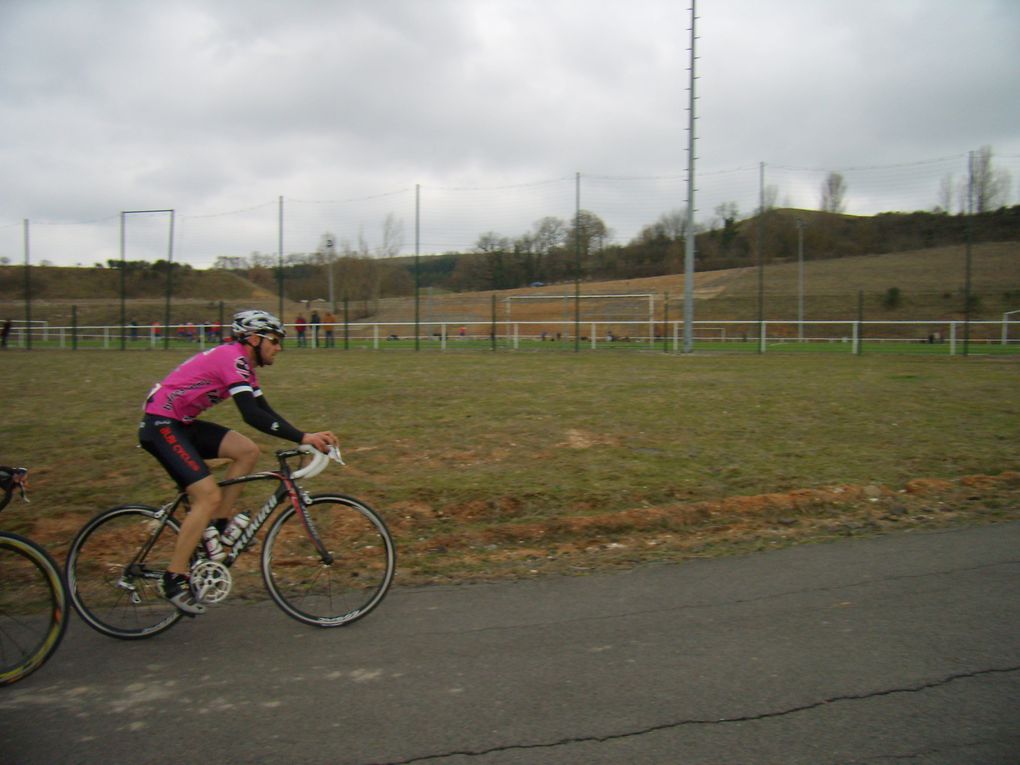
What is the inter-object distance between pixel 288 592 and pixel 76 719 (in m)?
1.47

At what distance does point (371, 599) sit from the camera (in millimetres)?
4637

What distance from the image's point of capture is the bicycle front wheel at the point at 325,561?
4.55 meters

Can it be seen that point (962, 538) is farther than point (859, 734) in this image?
Yes

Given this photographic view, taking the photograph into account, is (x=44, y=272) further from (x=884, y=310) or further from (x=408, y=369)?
(x=884, y=310)

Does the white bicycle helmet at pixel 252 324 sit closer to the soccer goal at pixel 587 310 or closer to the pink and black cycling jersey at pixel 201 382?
the pink and black cycling jersey at pixel 201 382

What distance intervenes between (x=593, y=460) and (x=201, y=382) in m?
4.92

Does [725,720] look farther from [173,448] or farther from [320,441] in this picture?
[173,448]

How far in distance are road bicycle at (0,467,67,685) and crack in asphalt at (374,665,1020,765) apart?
2107mm

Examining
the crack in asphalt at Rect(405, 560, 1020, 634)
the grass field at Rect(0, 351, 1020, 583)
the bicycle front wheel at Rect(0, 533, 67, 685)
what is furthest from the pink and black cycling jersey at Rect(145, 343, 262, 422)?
the grass field at Rect(0, 351, 1020, 583)

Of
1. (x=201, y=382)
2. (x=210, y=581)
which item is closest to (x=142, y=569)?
(x=210, y=581)

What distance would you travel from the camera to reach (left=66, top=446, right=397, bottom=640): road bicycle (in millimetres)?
4473

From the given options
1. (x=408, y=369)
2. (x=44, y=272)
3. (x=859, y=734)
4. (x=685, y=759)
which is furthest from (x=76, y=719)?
(x=44, y=272)

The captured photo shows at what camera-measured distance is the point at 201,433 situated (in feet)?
15.4

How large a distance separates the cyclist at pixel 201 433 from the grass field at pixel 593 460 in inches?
61.4
